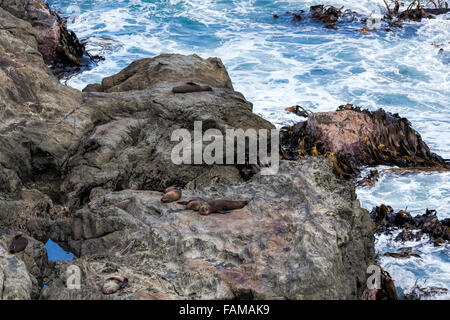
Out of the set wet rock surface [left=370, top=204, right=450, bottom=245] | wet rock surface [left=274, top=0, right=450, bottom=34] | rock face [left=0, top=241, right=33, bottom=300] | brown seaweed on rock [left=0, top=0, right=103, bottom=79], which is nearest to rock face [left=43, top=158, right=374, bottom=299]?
rock face [left=0, top=241, right=33, bottom=300]

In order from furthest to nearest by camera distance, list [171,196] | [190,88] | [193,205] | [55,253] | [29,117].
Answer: [190,88] → [29,117] → [171,196] → [193,205] → [55,253]

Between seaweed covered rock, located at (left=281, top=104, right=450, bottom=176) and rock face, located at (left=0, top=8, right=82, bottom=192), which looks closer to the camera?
rock face, located at (left=0, top=8, right=82, bottom=192)

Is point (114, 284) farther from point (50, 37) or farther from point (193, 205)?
point (50, 37)

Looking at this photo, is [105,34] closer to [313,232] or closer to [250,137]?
[250,137]

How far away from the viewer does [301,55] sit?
47.5 feet

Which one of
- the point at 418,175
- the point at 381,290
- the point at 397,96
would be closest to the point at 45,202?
the point at 381,290

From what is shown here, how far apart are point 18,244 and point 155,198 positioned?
4.71ft

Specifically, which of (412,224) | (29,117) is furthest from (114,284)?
(412,224)

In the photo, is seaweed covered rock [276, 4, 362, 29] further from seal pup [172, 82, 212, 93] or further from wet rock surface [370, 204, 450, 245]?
wet rock surface [370, 204, 450, 245]

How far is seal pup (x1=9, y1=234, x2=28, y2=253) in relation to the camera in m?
4.49

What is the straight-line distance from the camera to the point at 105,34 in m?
15.5

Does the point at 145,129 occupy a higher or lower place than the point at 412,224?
higher

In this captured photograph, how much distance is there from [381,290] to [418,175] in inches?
150

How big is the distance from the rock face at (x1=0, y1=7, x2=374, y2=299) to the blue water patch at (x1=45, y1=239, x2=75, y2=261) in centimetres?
7
